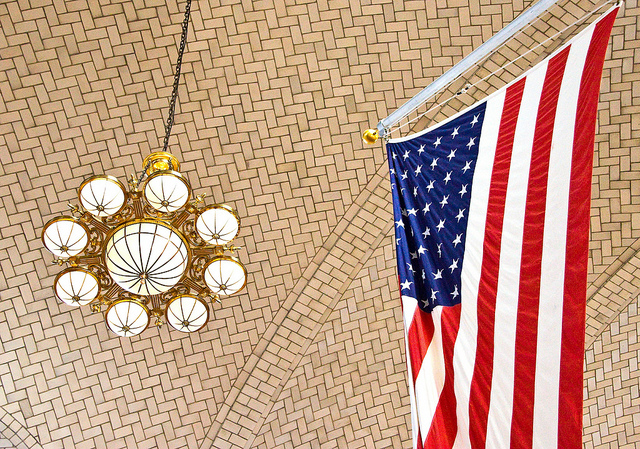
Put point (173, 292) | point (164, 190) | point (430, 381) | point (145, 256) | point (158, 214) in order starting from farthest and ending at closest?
point (173, 292)
point (158, 214)
point (164, 190)
point (145, 256)
point (430, 381)

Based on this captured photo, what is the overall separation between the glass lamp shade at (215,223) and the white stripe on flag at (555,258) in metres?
2.42

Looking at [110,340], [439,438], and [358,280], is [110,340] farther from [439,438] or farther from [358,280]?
[439,438]

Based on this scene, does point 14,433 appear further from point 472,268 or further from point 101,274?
point 472,268

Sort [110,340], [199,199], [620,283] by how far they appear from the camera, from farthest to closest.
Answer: [620,283], [110,340], [199,199]

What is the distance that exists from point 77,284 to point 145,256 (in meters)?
0.74

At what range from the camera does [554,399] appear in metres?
2.73

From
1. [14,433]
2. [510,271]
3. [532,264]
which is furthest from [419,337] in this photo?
[14,433]

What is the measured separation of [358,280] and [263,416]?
2341 millimetres

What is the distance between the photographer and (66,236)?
424 cm

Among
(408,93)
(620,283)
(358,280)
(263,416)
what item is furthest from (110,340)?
(620,283)

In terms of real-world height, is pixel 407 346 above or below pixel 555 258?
below

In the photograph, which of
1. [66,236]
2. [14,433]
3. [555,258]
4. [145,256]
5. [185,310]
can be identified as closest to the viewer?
[555,258]

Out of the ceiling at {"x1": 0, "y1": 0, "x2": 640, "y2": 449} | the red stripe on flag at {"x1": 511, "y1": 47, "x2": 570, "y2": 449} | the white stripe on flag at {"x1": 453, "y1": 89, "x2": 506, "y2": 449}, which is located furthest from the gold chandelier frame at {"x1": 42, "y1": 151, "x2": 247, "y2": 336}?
the ceiling at {"x1": 0, "y1": 0, "x2": 640, "y2": 449}

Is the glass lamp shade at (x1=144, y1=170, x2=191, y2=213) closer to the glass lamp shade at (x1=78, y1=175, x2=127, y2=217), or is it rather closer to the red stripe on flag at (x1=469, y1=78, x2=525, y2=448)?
the glass lamp shade at (x1=78, y1=175, x2=127, y2=217)
